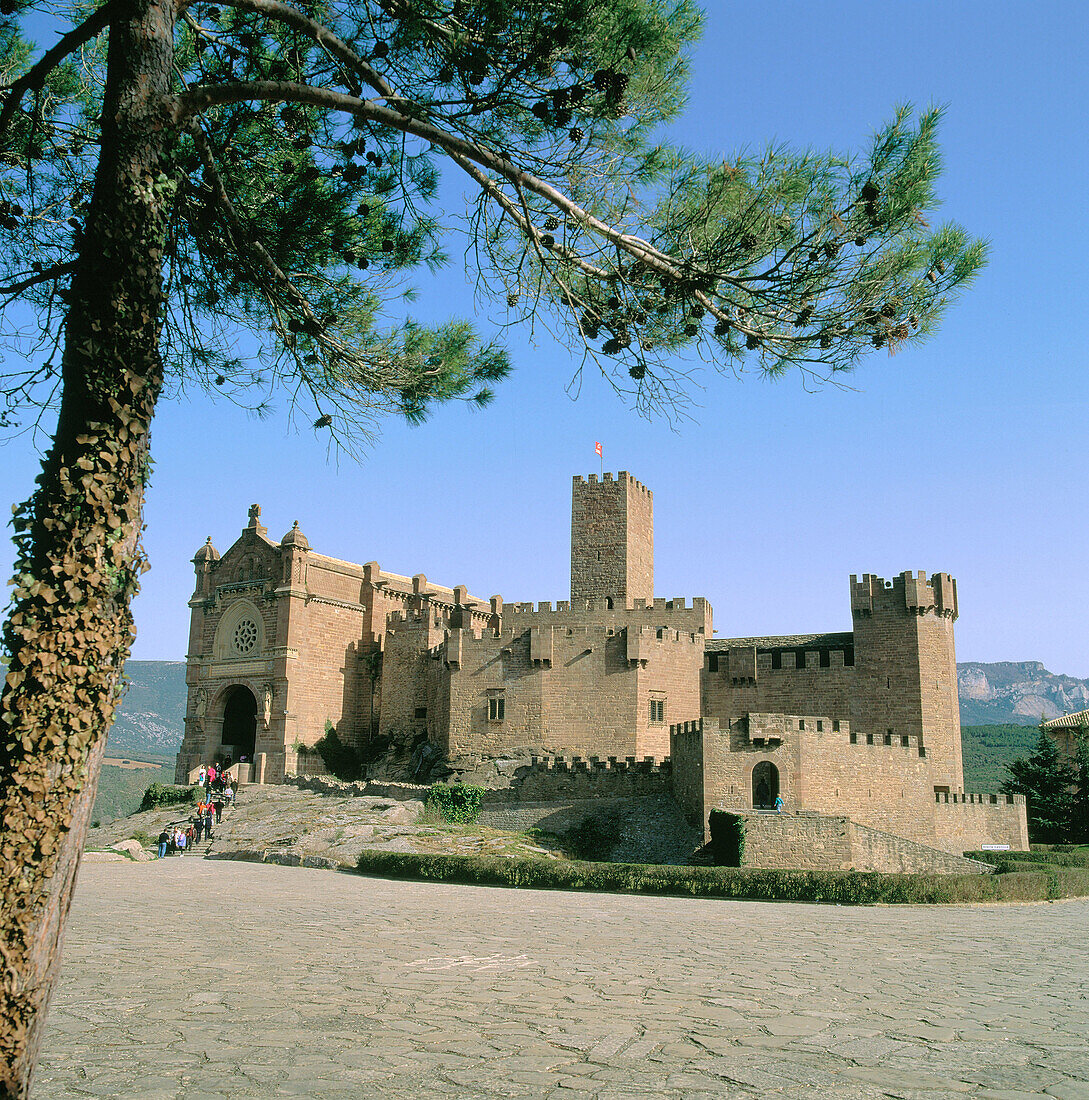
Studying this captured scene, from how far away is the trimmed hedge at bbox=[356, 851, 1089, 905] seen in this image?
842 inches

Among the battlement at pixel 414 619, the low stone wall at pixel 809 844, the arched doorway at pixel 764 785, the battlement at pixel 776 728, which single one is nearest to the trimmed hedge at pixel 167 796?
the battlement at pixel 414 619

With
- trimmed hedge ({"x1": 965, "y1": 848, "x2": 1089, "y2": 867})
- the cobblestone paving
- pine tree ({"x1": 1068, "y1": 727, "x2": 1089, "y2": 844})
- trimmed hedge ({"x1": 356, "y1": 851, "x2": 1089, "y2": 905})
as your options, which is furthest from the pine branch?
pine tree ({"x1": 1068, "y1": 727, "x2": 1089, "y2": 844})

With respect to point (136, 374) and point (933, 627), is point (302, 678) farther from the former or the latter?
point (136, 374)

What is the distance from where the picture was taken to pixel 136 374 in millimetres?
5934

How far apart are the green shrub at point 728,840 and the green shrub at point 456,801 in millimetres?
9027

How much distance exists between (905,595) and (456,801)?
17642 millimetres

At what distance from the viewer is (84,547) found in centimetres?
555

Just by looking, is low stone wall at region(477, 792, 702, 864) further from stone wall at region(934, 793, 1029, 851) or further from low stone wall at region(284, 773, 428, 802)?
stone wall at region(934, 793, 1029, 851)

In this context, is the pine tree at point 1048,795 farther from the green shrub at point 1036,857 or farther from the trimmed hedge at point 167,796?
the trimmed hedge at point 167,796

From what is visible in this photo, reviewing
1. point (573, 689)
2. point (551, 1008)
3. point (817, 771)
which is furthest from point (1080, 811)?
point (551, 1008)

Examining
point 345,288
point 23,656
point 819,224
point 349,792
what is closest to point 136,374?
point 23,656

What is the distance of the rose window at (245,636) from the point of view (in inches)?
1670

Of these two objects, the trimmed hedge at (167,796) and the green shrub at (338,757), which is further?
the green shrub at (338,757)

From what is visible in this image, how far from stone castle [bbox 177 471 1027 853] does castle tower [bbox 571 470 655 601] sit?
9 centimetres
